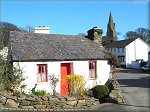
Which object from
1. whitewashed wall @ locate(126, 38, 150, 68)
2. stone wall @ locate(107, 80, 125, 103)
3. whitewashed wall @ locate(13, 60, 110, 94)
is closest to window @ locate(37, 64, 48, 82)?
whitewashed wall @ locate(13, 60, 110, 94)

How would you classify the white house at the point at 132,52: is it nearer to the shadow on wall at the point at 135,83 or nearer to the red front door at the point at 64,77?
the shadow on wall at the point at 135,83

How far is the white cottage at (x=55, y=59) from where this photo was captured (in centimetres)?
1972

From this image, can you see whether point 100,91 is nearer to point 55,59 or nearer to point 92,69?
point 92,69

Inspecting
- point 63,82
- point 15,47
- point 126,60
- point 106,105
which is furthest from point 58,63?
point 126,60

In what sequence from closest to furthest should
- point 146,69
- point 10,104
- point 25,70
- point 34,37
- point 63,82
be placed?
1. point 10,104
2. point 25,70
3. point 63,82
4. point 34,37
5. point 146,69

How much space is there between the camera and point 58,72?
20.6m

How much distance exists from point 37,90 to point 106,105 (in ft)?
14.9

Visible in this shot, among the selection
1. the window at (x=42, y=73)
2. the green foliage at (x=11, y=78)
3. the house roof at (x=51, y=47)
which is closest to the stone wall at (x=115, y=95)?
the house roof at (x=51, y=47)

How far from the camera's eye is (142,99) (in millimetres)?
20078

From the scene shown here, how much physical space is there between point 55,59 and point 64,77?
1462 mm

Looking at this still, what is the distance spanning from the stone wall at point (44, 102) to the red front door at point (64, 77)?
10.00 feet

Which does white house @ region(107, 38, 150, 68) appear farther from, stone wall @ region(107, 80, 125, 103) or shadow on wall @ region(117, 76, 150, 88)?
stone wall @ region(107, 80, 125, 103)

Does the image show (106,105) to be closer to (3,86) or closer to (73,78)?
(73,78)

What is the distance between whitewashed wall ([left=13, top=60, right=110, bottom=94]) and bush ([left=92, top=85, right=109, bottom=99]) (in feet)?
3.78
